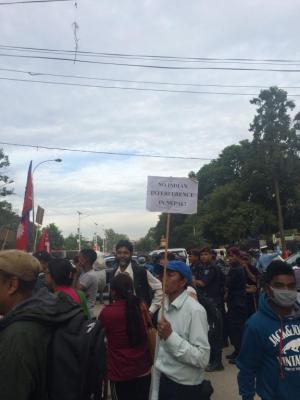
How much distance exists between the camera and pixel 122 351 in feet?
12.9

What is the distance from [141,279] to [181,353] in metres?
2.25

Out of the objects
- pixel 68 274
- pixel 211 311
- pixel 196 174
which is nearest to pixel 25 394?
pixel 68 274

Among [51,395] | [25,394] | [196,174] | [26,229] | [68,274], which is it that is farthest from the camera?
[196,174]

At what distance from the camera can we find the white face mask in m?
2.93

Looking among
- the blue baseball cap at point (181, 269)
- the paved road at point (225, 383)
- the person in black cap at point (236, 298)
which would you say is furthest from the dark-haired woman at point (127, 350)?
the person in black cap at point (236, 298)

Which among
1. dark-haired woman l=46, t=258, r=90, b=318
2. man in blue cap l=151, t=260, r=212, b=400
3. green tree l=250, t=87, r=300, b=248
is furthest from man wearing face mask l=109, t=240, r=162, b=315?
green tree l=250, t=87, r=300, b=248

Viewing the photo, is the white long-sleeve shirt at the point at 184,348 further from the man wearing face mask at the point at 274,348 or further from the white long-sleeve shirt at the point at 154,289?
the white long-sleeve shirt at the point at 154,289

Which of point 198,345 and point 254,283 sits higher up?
point 254,283

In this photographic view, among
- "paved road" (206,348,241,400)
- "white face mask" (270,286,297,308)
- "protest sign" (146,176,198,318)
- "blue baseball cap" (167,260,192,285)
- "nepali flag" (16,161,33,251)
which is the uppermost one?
"nepali flag" (16,161,33,251)

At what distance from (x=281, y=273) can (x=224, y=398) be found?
11.1 feet

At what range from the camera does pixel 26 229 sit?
1091 cm

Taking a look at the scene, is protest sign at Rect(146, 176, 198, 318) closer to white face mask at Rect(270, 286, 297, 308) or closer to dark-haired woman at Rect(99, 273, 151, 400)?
dark-haired woman at Rect(99, 273, 151, 400)

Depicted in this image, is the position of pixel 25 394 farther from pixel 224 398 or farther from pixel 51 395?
pixel 224 398

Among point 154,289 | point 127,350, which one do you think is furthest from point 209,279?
point 127,350
